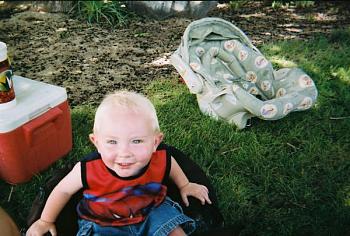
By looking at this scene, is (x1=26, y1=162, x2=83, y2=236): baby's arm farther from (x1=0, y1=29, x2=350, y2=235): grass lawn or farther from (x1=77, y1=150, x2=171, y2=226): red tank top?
(x1=0, y1=29, x2=350, y2=235): grass lawn

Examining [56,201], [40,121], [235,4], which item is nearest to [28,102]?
[40,121]

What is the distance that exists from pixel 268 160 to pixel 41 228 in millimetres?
1402

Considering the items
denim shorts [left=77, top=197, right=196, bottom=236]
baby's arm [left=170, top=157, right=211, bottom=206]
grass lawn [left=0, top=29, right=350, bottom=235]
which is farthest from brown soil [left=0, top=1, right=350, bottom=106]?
denim shorts [left=77, top=197, right=196, bottom=236]

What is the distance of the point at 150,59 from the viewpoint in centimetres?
389

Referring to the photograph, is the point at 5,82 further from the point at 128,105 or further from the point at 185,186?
the point at 185,186

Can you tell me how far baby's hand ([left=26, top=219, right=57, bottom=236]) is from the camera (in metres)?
1.85

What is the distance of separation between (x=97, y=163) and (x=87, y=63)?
2011 millimetres

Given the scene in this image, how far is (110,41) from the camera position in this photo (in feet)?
13.6

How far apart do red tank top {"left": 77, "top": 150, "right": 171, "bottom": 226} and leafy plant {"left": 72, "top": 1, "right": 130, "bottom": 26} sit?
2839 millimetres

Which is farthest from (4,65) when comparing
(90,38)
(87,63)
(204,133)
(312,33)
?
(312,33)

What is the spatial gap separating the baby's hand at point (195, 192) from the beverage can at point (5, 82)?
92 centimetres

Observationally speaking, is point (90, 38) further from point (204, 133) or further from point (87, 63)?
point (204, 133)

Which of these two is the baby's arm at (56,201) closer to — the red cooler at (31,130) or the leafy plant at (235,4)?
the red cooler at (31,130)

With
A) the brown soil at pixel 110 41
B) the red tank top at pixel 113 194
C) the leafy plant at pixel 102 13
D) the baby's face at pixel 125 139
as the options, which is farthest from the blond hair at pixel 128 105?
the leafy plant at pixel 102 13
